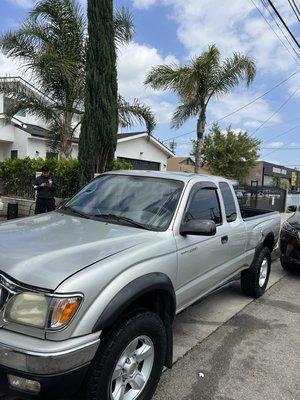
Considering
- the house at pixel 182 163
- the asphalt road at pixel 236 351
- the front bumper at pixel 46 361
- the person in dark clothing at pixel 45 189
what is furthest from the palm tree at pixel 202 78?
the house at pixel 182 163

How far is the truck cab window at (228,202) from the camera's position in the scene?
505 centimetres

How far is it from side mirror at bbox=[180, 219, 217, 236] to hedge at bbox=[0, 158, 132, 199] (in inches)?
336

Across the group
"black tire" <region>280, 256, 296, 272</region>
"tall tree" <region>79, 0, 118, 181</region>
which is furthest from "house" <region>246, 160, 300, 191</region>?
"black tire" <region>280, 256, 296, 272</region>

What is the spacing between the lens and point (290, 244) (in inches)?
302

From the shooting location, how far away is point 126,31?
45.5 ft

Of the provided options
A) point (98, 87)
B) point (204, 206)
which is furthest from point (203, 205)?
point (98, 87)

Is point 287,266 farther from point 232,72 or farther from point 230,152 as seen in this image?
point 230,152

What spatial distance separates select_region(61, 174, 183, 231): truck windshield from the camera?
12.6 feet

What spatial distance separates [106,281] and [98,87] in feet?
27.5

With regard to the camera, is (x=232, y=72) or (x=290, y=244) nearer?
(x=290, y=244)

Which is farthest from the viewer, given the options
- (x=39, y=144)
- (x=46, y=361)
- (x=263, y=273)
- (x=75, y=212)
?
(x=39, y=144)

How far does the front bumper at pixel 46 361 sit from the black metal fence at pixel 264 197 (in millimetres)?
15469

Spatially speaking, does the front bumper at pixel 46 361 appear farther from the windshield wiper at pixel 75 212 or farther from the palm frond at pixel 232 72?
the palm frond at pixel 232 72

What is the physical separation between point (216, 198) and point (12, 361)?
9.85 ft
